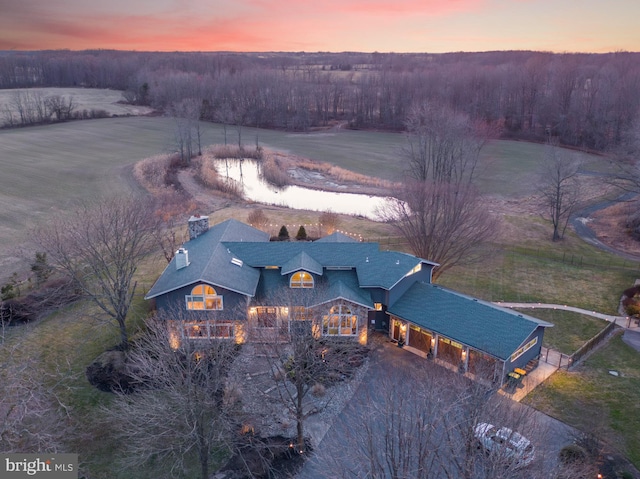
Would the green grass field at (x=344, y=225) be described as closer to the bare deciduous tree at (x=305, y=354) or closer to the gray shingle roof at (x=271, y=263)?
the gray shingle roof at (x=271, y=263)

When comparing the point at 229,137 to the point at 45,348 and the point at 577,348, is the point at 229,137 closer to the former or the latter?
the point at 45,348

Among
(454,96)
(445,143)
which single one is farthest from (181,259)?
(454,96)

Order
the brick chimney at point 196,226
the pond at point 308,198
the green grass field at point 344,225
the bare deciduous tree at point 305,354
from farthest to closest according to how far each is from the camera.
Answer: the pond at point 308,198 < the brick chimney at point 196,226 < the green grass field at point 344,225 < the bare deciduous tree at point 305,354

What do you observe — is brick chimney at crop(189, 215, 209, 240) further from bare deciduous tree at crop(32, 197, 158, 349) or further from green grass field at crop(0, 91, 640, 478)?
green grass field at crop(0, 91, 640, 478)

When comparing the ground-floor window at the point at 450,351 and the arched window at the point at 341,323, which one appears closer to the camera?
the ground-floor window at the point at 450,351

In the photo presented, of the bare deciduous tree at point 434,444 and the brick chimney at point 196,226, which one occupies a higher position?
the brick chimney at point 196,226

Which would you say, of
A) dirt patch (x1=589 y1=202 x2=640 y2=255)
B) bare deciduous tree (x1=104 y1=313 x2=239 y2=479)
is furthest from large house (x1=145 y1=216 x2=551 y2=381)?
dirt patch (x1=589 y1=202 x2=640 y2=255)

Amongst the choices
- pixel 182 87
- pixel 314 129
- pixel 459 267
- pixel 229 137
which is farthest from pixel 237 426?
pixel 182 87

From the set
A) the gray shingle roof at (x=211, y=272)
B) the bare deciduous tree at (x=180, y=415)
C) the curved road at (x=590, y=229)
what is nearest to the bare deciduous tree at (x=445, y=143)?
the curved road at (x=590, y=229)
